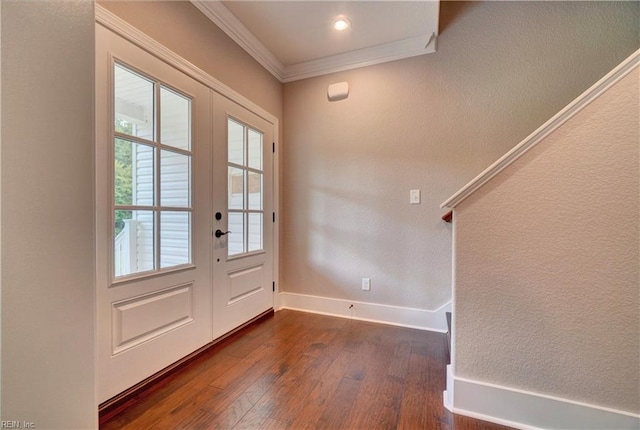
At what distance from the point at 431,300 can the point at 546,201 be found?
1403mm

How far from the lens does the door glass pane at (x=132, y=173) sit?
140cm

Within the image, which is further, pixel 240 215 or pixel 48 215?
pixel 240 215

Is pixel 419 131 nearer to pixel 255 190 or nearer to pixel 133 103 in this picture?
pixel 255 190

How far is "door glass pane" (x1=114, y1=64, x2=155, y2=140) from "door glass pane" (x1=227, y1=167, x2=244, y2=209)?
0.69m

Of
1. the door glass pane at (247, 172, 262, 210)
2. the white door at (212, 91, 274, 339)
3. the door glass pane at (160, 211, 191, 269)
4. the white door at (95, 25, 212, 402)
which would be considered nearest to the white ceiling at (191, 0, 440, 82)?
the white door at (212, 91, 274, 339)

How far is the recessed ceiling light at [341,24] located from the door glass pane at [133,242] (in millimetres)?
2003

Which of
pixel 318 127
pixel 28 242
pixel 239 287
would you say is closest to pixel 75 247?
pixel 28 242

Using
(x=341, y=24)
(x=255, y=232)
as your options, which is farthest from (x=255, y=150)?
(x=341, y=24)

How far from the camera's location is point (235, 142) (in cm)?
222

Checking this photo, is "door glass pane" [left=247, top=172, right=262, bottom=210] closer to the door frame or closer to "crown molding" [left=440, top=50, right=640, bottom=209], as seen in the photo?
the door frame

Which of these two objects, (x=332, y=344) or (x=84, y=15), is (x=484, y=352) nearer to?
(x=332, y=344)

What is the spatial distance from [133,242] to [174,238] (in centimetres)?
25

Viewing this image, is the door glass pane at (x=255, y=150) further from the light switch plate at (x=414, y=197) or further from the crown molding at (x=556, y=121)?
the crown molding at (x=556, y=121)

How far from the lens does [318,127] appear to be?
9.02 ft
